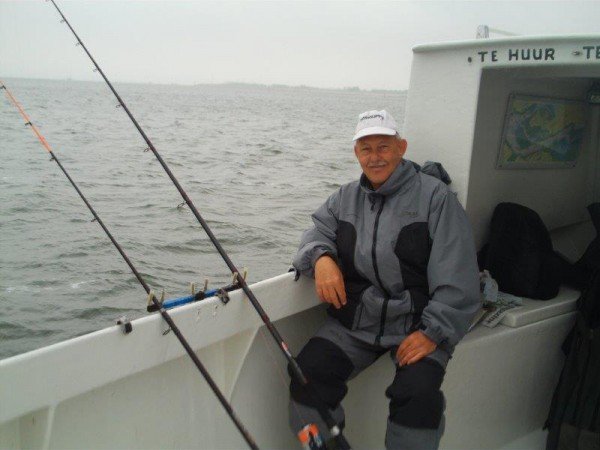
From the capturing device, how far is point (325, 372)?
246 centimetres

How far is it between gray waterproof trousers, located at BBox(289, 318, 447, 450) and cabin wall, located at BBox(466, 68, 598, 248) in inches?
56.7

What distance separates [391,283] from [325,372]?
0.49 meters

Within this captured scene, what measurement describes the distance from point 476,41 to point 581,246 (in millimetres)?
2149

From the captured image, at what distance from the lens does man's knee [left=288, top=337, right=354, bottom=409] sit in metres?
2.43

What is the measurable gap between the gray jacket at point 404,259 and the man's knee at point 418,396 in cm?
14

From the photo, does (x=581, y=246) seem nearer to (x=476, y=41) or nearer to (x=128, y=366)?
(x=476, y=41)

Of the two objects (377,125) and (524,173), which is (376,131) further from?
(524,173)

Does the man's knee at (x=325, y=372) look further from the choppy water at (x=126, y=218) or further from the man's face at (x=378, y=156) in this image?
the choppy water at (x=126, y=218)

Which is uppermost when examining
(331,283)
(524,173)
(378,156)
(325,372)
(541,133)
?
(541,133)

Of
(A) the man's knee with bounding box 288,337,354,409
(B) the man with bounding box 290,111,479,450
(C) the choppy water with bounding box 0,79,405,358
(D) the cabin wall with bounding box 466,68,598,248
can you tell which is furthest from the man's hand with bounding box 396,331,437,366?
(C) the choppy water with bounding box 0,79,405,358

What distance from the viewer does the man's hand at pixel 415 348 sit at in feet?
7.54

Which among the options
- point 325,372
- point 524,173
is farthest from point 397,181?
point 524,173

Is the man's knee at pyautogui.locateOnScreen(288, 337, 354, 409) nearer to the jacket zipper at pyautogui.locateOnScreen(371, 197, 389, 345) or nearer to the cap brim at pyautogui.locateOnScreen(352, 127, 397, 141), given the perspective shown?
the jacket zipper at pyautogui.locateOnScreen(371, 197, 389, 345)

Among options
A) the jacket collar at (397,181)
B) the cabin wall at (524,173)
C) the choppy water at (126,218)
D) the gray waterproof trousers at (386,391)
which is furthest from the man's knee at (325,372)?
the choppy water at (126,218)
